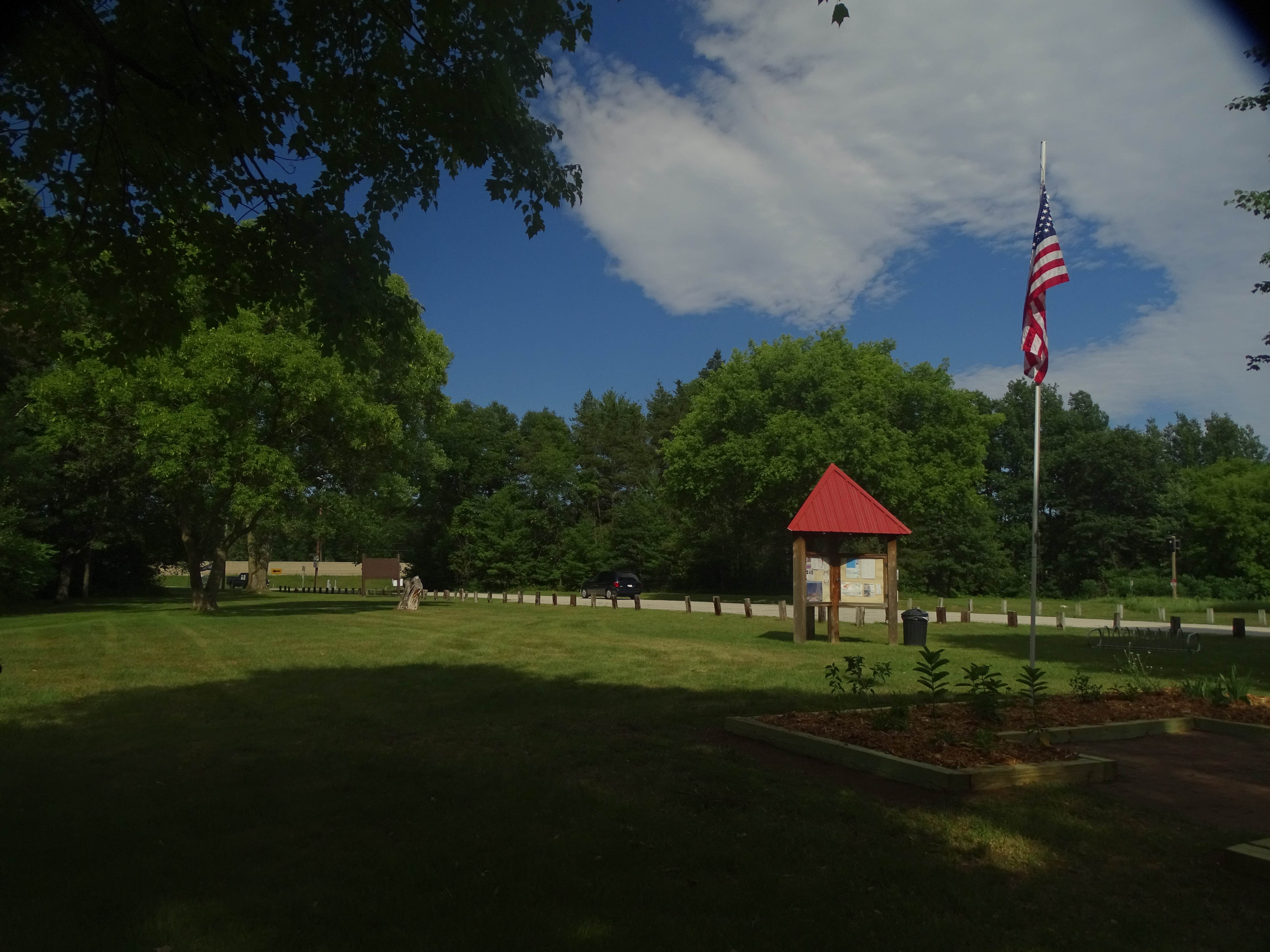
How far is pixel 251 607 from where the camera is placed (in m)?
37.8

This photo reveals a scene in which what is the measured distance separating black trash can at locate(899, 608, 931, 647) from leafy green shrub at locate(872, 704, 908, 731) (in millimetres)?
12310

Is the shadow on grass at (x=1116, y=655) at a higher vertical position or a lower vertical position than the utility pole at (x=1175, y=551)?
lower

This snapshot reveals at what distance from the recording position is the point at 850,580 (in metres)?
21.1

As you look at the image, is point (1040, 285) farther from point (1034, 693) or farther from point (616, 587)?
point (616, 587)

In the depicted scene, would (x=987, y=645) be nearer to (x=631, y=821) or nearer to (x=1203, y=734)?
(x=1203, y=734)

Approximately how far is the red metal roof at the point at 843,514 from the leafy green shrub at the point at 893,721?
12.1 metres

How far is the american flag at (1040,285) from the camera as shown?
486 inches

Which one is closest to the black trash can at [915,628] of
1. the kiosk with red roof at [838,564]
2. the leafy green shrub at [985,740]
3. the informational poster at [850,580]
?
the kiosk with red roof at [838,564]

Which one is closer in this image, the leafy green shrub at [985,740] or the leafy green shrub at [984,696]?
the leafy green shrub at [985,740]

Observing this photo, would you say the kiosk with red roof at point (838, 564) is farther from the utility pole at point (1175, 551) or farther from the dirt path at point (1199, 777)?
the utility pole at point (1175, 551)

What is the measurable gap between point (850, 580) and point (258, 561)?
51.4 meters

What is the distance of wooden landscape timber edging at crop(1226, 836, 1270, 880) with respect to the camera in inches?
196

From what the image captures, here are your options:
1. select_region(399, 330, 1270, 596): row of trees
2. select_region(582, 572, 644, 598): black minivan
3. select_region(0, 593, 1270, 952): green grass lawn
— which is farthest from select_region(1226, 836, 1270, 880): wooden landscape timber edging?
select_region(582, 572, 644, 598): black minivan

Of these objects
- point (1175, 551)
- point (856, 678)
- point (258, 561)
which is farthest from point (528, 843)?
point (1175, 551)
